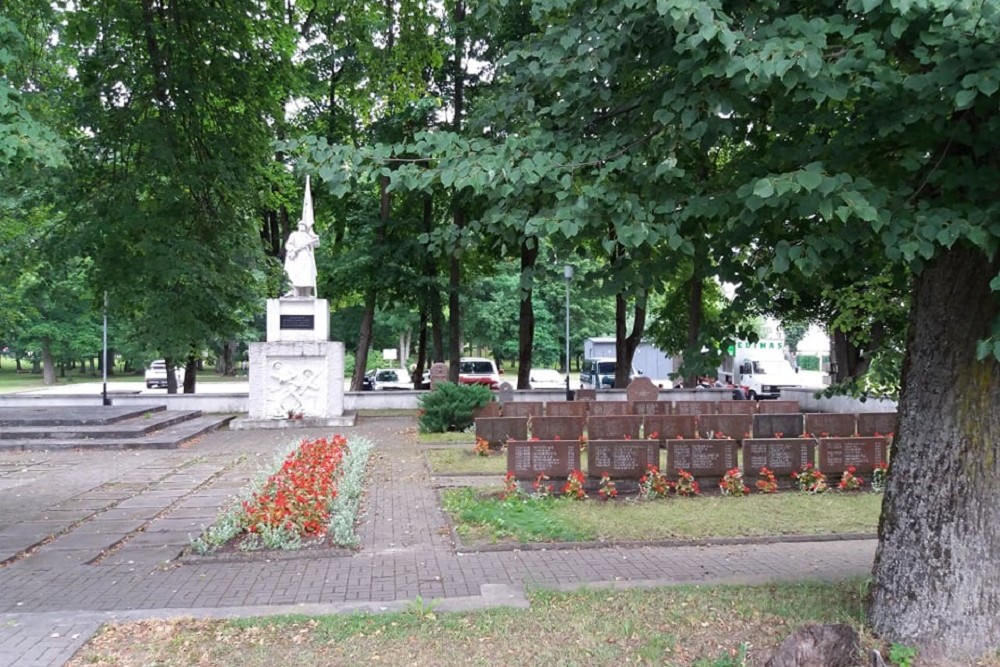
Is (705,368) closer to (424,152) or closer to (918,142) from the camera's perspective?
(918,142)

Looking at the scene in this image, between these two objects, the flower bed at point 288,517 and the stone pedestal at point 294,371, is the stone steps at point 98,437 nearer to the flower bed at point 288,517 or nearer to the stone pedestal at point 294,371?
the stone pedestal at point 294,371

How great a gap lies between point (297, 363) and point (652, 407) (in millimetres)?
8771

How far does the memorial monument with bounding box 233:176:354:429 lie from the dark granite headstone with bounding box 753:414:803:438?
33.9ft

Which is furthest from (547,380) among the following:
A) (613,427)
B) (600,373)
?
(613,427)

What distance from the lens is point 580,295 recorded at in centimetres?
492

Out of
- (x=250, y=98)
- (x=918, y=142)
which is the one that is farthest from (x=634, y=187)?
(x=250, y=98)

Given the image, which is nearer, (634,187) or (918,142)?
(918,142)

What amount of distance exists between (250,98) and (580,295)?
13.6 m

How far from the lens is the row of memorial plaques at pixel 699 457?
9461 mm

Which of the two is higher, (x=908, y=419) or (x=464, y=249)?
(x=464, y=249)

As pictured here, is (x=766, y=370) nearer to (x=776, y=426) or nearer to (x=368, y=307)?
(x=368, y=307)

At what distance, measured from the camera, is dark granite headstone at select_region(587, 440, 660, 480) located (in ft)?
31.1

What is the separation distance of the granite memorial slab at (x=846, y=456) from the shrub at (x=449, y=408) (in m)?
8.24

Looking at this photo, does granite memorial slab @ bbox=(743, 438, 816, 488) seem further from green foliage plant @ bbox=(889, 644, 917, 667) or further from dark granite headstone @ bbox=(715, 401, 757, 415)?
green foliage plant @ bbox=(889, 644, 917, 667)
